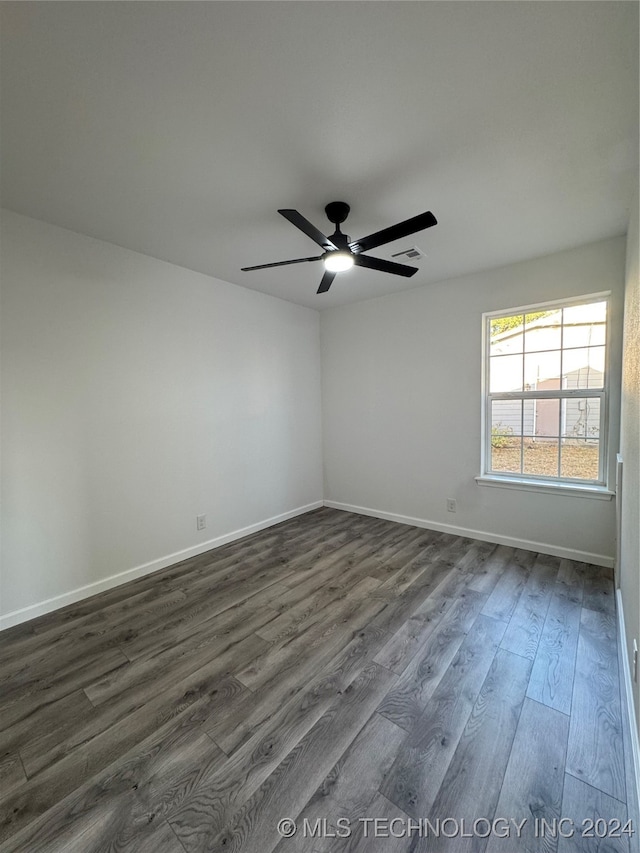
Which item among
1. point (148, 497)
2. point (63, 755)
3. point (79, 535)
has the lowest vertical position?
point (63, 755)

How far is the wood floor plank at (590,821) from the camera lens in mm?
1047

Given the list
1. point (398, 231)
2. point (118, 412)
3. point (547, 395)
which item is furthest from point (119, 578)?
point (547, 395)

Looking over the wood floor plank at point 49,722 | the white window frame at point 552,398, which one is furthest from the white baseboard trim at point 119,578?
the white window frame at point 552,398

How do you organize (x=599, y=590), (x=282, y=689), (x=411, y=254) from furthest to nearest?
(x=411, y=254), (x=599, y=590), (x=282, y=689)

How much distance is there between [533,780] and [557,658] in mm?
764

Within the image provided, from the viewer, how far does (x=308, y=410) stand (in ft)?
14.4

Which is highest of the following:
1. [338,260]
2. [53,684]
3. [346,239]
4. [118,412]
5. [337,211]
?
[337,211]

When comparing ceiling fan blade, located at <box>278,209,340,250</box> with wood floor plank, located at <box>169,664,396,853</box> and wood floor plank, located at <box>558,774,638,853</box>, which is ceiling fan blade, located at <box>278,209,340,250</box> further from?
wood floor plank, located at <box>558,774,638,853</box>

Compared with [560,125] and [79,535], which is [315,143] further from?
[79,535]

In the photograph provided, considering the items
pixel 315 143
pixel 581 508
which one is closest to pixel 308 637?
pixel 581 508

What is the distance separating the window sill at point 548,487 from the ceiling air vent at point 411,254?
214 cm

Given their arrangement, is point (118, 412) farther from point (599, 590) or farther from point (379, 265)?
point (599, 590)

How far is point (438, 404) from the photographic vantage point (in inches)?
141

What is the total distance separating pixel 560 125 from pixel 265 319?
112 inches
